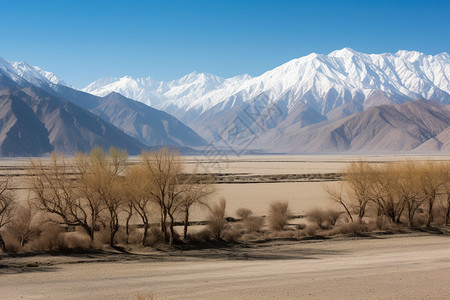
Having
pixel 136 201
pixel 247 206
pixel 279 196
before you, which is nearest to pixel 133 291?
pixel 136 201

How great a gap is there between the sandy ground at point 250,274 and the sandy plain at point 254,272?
36mm

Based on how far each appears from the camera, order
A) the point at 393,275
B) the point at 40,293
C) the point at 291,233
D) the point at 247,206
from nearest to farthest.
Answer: the point at 40,293 → the point at 393,275 → the point at 291,233 → the point at 247,206

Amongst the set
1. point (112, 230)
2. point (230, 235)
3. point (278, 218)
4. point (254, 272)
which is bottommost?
point (254, 272)

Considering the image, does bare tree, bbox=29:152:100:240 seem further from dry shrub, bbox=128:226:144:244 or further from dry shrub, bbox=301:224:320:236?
dry shrub, bbox=301:224:320:236

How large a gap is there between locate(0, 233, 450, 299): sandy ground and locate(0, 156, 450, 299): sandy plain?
36 millimetres

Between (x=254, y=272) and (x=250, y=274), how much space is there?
495 millimetres

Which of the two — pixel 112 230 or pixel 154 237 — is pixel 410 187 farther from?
pixel 112 230

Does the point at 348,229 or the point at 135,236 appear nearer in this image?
the point at 135,236

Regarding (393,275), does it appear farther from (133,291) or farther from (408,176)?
(408,176)

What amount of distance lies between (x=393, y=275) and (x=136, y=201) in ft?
46.5

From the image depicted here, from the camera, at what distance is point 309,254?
26.4 meters

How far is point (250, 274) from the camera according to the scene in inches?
816

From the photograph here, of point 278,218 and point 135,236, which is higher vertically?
point 278,218

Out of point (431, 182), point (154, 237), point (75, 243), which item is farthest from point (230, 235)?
point (431, 182)
